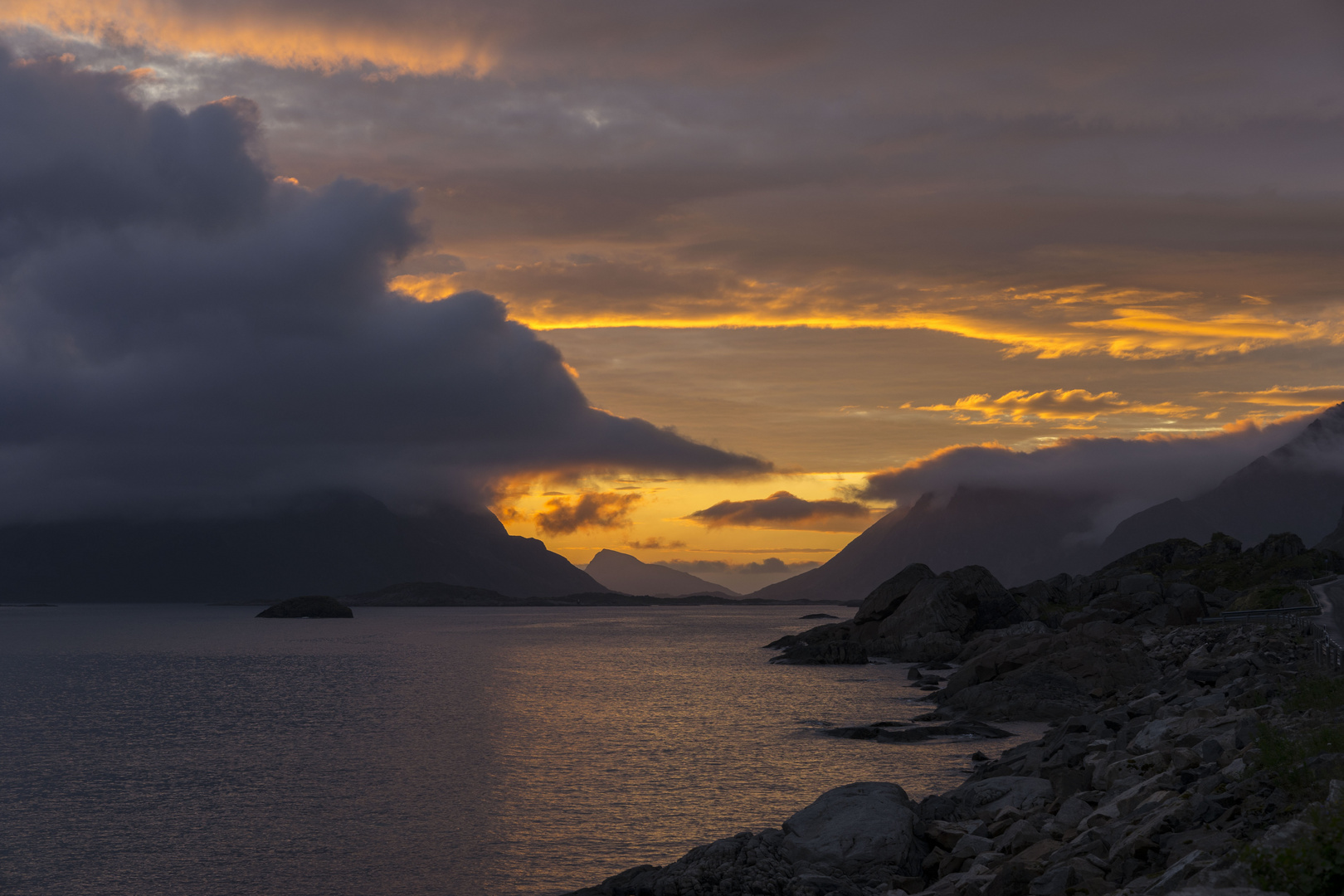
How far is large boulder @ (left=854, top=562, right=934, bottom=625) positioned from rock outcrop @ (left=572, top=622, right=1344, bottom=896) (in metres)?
78.1

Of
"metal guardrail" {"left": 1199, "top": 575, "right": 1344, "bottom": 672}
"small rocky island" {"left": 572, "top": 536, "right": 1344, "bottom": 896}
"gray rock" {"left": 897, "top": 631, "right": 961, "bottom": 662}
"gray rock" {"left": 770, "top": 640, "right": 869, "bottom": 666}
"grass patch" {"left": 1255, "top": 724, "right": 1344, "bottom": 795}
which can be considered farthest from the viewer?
"gray rock" {"left": 770, "top": 640, "right": 869, "bottom": 666}

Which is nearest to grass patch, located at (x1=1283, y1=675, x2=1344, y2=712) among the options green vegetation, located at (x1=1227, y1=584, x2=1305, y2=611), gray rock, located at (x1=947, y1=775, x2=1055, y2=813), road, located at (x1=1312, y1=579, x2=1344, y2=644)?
gray rock, located at (x1=947, y1=775, x2=1055, y2=813)

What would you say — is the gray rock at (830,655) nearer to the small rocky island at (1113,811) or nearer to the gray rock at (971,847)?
the small rocky island at (1113,811)

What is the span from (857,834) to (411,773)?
23679mm

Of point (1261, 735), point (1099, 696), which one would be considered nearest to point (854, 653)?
point (1099, 696)

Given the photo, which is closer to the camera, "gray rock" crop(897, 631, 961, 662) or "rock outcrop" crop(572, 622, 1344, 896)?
"rock outcrop" crop(572, 622, 1344, 896)

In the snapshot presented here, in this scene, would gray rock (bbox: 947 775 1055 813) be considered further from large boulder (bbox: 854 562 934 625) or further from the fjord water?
large boulder (bbox: 854 562 934 625)

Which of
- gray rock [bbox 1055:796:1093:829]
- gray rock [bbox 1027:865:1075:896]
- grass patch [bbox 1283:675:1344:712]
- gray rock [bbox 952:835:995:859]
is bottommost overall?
gray rock [bbox 952:835:995:859]

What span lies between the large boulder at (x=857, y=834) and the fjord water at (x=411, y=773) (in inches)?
213

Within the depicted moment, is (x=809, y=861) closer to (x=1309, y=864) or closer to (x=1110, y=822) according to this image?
(x=1110, y=822)

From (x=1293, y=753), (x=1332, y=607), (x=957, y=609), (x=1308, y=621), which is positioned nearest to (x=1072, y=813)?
(x=1293, y=753)

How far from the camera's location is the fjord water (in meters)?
27.5

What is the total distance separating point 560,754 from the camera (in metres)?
45.8

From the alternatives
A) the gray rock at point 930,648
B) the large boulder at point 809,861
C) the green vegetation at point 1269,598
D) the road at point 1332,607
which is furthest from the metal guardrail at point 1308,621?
the gray rock at point 930,648
